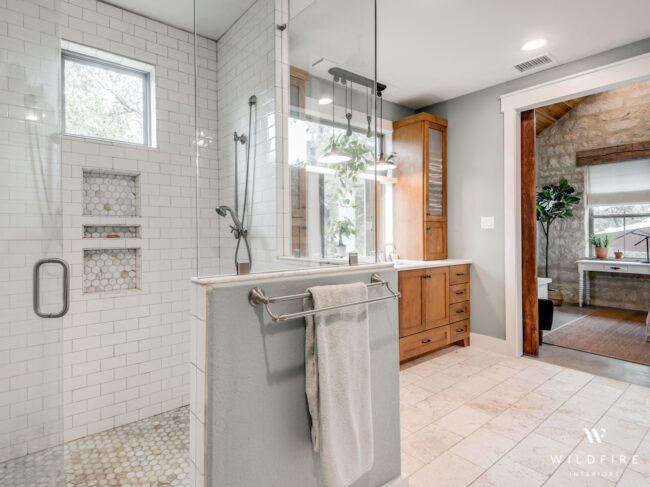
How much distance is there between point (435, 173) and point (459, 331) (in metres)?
1.67

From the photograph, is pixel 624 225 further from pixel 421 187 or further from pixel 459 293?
pixel 421 187

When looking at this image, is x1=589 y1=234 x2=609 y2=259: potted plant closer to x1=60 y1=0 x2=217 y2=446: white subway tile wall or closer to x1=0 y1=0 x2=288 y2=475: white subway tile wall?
x1=0 y1=0 x2=288 y2=475: white subway tile wall

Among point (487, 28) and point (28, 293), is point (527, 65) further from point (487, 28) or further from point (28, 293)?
point (28, 293)

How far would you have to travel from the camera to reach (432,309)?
3354mm

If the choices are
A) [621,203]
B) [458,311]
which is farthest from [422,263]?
[621,203]

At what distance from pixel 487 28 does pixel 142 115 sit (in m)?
2.56

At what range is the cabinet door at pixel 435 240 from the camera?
366 cm

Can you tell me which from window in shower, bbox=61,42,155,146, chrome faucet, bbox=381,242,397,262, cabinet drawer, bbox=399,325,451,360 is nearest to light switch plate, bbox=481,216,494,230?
chrome faucet, bbox=381,242,397,262

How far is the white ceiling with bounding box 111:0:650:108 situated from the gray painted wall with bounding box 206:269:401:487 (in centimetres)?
118

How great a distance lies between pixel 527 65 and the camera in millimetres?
3094

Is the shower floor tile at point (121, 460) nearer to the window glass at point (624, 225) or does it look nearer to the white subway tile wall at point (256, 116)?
the white subway tile wall at point (256, 116)

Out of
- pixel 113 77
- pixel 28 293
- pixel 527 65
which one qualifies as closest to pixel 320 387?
pixel 28 293

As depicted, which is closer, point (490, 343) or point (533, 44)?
point (533, 44)

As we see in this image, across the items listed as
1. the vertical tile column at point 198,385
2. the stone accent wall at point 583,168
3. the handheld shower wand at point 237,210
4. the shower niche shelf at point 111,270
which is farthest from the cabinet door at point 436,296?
the stone accent wall at point 583,168
